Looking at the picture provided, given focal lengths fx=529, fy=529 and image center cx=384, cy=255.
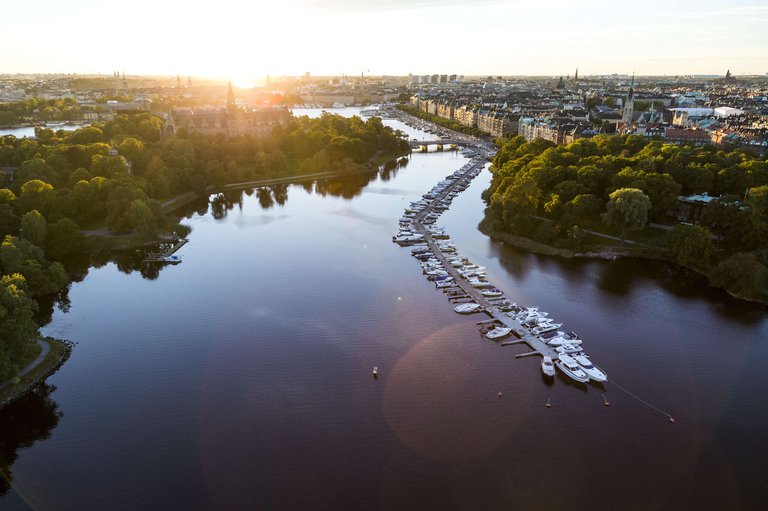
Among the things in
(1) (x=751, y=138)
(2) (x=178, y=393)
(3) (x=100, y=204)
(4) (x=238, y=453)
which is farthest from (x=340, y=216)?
(1) (x=751, y=138)

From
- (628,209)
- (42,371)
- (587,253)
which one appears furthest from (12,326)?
(628,209)

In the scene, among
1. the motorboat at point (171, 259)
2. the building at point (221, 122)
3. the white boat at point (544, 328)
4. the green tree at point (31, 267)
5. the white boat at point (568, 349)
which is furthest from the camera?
the building at point (221, 122)

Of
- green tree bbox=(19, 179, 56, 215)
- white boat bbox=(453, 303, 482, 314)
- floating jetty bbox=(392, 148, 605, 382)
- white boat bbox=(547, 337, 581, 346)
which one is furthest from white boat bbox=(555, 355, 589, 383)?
green tree bbox=(19, 179, 56, 215)

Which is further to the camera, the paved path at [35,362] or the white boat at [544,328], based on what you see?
the white boat at [544,328]

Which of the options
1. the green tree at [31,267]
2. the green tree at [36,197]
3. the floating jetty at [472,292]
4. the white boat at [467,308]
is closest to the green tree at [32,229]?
the green tree at [31,267]

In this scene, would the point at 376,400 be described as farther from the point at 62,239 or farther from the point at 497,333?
the point at 62,239

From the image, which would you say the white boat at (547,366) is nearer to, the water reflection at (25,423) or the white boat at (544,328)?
the white boat at (544,328)
